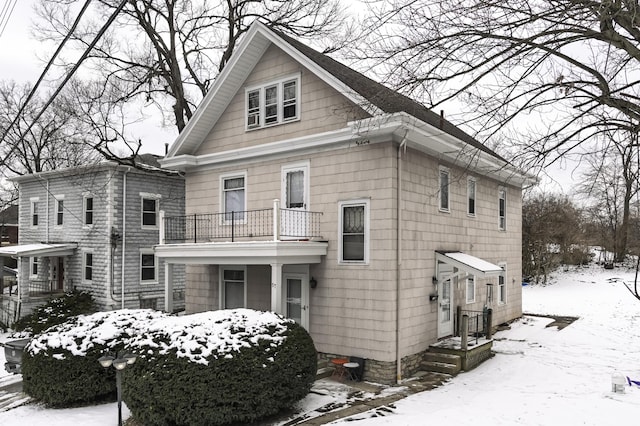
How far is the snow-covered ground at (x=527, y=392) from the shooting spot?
8367mm

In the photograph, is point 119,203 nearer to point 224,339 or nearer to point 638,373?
point 224,339

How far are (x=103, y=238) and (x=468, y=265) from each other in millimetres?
15537

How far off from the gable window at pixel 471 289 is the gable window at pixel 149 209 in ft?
45.6

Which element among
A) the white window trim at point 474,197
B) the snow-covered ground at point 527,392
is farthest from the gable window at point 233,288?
the white window trim at point 474,197

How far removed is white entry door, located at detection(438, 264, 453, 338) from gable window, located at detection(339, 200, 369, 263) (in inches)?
108

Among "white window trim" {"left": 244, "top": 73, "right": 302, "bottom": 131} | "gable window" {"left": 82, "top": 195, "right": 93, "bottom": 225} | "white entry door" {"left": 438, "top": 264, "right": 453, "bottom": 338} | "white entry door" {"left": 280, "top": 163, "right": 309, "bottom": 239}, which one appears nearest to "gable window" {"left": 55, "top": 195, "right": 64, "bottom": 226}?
"gable window" {"left": 82, "top": 195, "right": 93, "bottom": 225}

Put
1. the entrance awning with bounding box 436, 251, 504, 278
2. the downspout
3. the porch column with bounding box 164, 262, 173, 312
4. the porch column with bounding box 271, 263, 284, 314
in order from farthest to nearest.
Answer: the porch column with bounding box 164, 262, 173, 312, the entrance awning with bounding box 436, 251, 504, 278, the porch column with bounding box 271, 263, 284, 314, the downspout

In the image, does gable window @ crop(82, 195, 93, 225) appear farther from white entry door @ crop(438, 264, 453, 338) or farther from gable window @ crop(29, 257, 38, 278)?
white entry door @ crop(438, 264, 453, 338)

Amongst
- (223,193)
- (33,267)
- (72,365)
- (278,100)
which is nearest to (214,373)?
(72,365)

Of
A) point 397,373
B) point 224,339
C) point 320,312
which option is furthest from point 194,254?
point 397,373

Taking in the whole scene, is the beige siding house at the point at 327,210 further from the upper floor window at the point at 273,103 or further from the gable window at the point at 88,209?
the gable window at the point at 88,209

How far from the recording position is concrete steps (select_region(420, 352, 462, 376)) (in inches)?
458

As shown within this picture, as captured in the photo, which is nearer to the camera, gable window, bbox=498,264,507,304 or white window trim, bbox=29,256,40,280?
gable window, bbox=498,264,507,304

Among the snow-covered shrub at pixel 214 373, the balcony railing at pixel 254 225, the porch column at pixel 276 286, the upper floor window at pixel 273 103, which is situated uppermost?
the upper floor window at pixel 273 103
